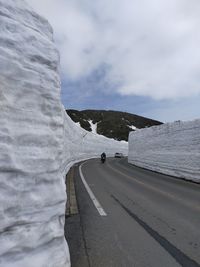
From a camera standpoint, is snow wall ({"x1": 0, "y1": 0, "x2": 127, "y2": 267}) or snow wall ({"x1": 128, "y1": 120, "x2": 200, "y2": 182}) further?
snow wall ({"x1": 128, "y1": 120, "x2": 200, "y2": 182})

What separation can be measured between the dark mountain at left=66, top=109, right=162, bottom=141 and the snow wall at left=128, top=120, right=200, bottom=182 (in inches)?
4083

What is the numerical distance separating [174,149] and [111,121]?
446ft

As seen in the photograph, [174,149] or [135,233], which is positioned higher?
[174,149]

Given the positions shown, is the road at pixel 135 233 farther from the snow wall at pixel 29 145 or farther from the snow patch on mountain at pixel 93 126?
the snow patch on mountain at pixel 93 126

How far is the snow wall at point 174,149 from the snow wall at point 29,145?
58.8 ft

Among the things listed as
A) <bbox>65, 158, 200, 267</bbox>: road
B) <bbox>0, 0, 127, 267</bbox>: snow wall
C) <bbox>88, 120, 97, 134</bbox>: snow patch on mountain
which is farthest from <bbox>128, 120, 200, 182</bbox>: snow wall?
<bbox>88, 120, 97, 134</bbox>: snow patch on mountain

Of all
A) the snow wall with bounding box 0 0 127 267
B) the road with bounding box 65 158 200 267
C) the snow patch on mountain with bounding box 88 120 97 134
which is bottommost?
the road with bounding box 65 158 200 267

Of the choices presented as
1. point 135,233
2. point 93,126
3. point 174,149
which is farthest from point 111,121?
point 135,233

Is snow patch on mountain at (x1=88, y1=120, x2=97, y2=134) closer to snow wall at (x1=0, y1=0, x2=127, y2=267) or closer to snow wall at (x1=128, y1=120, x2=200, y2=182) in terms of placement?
snow wall at (x1=128, y1=120, x2=200, y2=182)

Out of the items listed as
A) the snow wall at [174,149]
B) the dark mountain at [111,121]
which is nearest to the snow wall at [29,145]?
the snow wall at [174,149]

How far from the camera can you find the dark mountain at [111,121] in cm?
14938

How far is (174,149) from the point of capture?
2806 cm

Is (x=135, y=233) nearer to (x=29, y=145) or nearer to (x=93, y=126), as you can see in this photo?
(x=29, y=145)

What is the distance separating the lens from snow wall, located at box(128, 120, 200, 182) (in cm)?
2341
